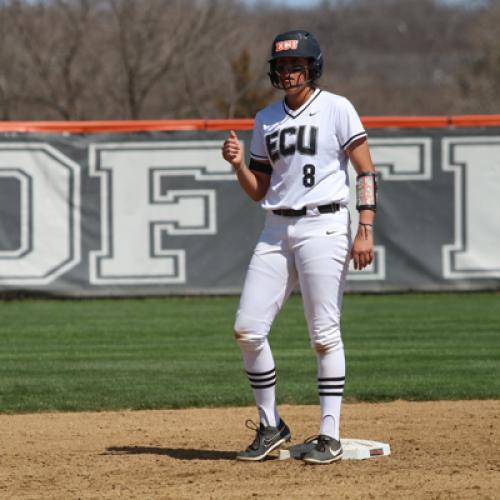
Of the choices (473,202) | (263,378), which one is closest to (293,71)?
(263,378)

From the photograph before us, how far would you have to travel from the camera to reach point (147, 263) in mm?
14734

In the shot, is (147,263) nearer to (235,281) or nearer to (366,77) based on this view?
(235,281)

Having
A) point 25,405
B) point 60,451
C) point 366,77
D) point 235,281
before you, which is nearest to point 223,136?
point 235,281

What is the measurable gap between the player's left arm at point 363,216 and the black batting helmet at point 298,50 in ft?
1.34

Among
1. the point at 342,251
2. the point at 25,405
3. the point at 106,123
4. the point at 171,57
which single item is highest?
the point at 171,57

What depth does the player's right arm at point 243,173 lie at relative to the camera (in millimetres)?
6117

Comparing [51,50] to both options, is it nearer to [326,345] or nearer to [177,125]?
[177,125]

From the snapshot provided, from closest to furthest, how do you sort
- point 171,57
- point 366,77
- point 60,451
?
1. point 60,451
2. point 171,57
3. point 366,77

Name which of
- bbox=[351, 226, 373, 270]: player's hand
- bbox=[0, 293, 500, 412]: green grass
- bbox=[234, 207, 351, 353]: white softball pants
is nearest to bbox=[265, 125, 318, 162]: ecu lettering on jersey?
bbox=[234, 207, 351, 353]: white softball pants

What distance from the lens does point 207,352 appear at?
1069 centimetres

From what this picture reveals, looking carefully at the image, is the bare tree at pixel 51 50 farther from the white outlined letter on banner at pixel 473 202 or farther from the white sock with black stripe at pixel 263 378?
the white sock with black stripe at pixel 263 378

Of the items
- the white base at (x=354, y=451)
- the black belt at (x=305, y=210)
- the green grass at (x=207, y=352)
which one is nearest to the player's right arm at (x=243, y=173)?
the black belt at (x=305, y=210)

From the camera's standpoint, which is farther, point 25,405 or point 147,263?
point 147,263

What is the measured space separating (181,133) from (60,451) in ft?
27.9
